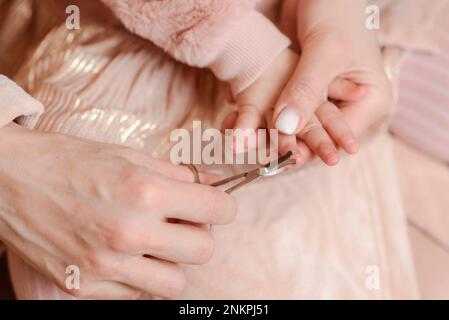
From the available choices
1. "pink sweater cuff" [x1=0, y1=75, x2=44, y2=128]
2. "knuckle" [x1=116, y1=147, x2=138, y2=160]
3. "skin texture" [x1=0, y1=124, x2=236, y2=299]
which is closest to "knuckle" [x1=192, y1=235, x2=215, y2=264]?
"skin texture" [x1=0, y1=124, x2=236, y2=299]

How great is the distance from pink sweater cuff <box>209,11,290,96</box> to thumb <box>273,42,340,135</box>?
0.12 feet

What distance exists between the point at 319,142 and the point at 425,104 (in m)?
0.33

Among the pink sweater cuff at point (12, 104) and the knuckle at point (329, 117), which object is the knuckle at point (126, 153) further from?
the knuckle at point (329, 117)

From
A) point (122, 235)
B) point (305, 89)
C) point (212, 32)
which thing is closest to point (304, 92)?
point (305, 89)

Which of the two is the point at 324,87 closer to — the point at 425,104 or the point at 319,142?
the point at 319,142

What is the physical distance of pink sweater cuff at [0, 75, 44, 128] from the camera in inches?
20.9

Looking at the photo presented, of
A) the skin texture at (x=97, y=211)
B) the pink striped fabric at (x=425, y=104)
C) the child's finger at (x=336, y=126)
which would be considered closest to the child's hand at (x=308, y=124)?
the child's finger at (x=336, y=126)

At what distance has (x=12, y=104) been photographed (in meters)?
0.53

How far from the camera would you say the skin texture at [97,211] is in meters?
0.50

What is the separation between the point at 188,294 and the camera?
2.15ft

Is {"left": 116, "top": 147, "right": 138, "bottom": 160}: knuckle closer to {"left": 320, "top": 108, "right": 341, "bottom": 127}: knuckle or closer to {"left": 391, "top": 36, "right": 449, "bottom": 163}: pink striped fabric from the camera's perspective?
{"left": 320, "top": 108, "right": 341, "bottom": 127}: knuckle

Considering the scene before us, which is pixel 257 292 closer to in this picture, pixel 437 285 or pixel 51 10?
pixel 437 285

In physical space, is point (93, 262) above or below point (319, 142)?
below

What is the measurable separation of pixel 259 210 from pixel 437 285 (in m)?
0.30
